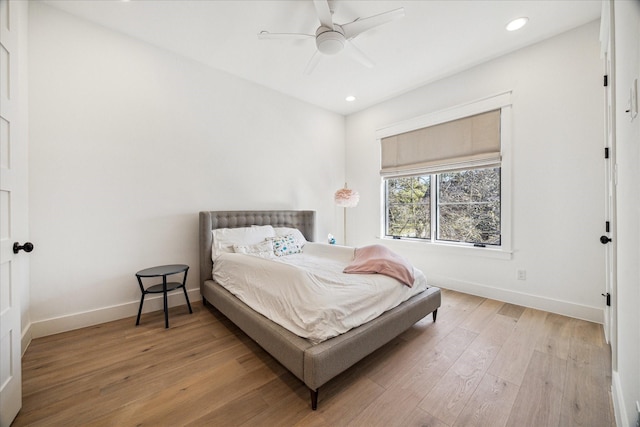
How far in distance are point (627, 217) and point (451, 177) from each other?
8.30 ft

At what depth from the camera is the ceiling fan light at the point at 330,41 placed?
218 centimetres

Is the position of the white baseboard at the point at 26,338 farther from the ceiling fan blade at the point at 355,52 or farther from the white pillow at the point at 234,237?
the ceiling fan blade at the point at 355,52

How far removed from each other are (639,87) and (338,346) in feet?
5.70

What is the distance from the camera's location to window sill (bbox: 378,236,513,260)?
3.05 meters

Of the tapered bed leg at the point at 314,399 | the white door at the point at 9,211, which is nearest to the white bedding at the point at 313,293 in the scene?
the tapered bed leg at the point at 314,399

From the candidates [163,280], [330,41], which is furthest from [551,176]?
[163,280]

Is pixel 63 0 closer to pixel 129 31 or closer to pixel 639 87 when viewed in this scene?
A: pixel 129 31

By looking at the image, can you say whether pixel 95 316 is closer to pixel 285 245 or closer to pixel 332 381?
pixel 285 245

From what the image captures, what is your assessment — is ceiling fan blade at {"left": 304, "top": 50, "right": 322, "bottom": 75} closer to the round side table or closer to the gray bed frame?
the gray bed frame

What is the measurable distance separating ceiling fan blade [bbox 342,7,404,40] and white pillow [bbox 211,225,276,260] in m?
2.39

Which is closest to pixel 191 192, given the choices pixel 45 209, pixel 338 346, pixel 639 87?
pixel 45 209

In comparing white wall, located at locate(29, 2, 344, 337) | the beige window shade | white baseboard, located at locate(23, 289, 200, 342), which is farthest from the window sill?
white baseboard, located at locate(23, 289, 200, 342)

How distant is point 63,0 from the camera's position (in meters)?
2.24

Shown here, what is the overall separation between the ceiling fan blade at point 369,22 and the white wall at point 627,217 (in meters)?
1.24
